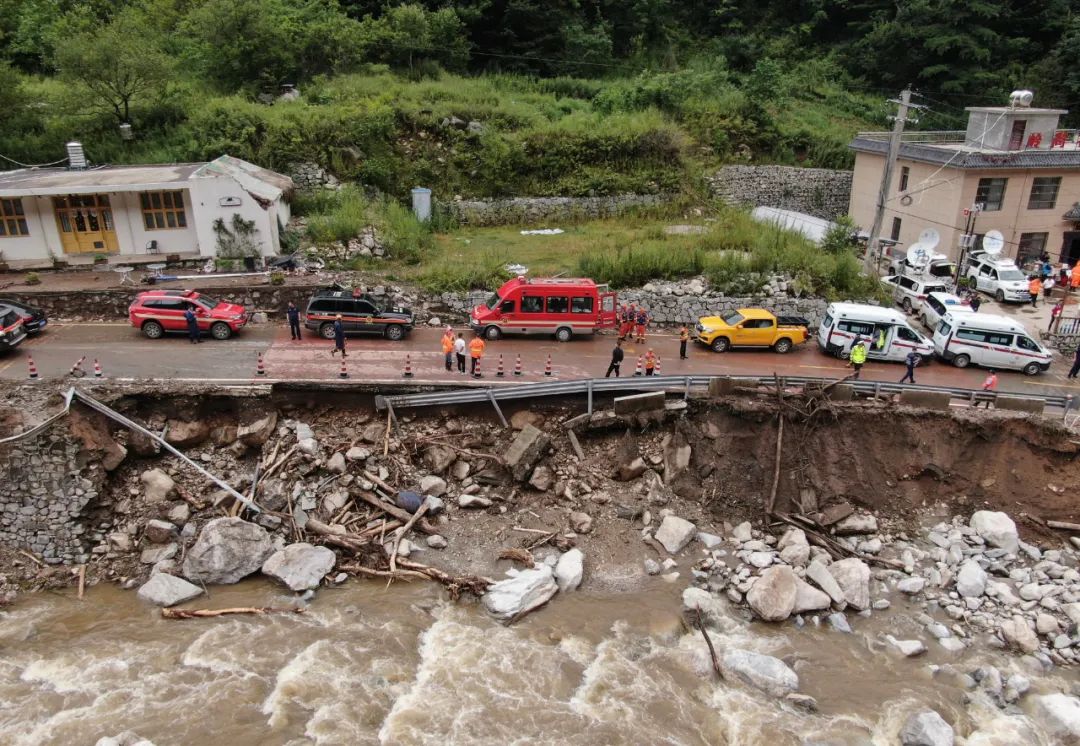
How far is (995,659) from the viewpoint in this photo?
56.2 feet

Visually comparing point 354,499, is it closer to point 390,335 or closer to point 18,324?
point 390,335

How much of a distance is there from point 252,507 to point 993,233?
32.1m

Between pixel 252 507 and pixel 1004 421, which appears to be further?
pixel 1004 421

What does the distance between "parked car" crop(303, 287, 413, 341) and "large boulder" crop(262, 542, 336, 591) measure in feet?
30.0

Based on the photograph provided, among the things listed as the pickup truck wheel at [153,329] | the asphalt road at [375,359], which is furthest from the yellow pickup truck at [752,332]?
the pickup truck wheel at [153,329]

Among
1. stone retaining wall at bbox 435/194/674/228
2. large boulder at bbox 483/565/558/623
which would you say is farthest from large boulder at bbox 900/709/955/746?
stone retaining wall at bbox 435/194/674/228

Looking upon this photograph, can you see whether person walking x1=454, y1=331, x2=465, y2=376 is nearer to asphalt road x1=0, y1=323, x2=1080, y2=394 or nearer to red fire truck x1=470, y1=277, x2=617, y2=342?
asphalt road x1=0, y1=323, x2=1080, y2=394

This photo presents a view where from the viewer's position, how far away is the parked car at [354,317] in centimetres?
2609

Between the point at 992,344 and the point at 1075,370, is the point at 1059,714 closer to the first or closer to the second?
the point at 992,344

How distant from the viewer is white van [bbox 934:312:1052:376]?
85.3 feet

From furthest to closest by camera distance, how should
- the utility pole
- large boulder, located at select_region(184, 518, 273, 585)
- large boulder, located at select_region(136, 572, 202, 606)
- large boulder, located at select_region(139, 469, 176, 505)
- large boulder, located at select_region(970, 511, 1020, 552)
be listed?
the utility pole, large boulder, located at select_region(139, 469, 176, 505), large boulder, located at select_region(970, 511, 1020, 552), large boulder, located at select_region(184, 518, 273, 585), large boulder, located at select_region(136, 572, 202, 606)

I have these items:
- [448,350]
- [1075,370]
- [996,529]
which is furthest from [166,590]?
[1075,370]

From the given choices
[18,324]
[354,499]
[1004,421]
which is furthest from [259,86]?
[1004,421]

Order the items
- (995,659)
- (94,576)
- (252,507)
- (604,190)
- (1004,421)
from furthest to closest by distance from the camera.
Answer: (604,190), (1004,421), (252,507), (94,576), (995,659)
